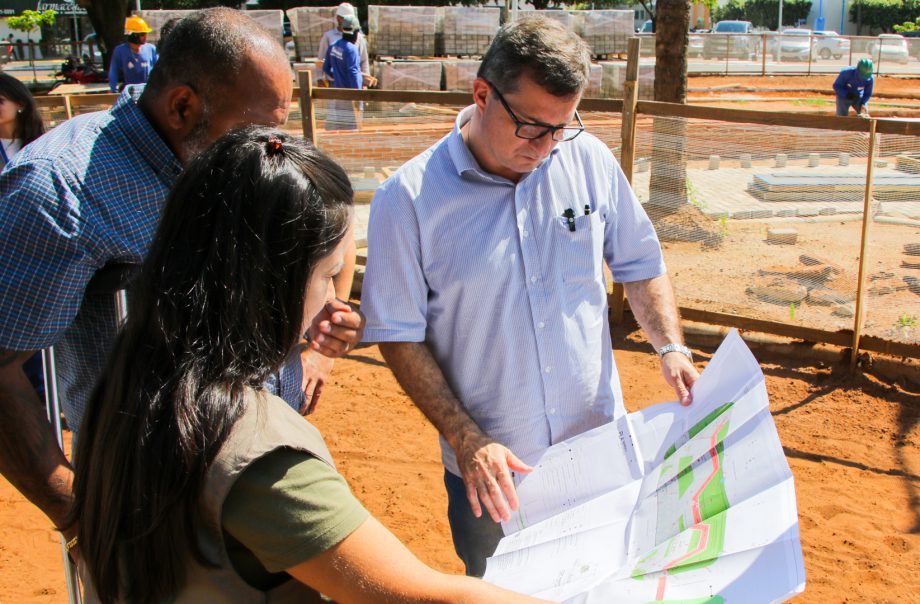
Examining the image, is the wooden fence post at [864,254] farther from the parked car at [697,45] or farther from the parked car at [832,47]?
the parked car at [832,47]

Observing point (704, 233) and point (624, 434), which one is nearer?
point (624, 434)

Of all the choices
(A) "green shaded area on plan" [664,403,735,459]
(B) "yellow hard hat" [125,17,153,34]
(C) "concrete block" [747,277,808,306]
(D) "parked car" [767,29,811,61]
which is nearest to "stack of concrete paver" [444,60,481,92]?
(B) "yellow hard hat" [125,17,153,34]

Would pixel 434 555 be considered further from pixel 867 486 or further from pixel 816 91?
pixel 816 91

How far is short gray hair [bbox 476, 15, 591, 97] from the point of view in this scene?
2.24 metres

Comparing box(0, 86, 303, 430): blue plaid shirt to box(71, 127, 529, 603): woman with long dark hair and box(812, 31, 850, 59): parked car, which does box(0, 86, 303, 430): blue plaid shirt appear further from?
box(812, 31, 850, 59): parked car

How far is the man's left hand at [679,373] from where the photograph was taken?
7.75 ft

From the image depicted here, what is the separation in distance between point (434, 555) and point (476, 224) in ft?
7.78

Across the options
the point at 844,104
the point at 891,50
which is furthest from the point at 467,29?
the point at 891,50

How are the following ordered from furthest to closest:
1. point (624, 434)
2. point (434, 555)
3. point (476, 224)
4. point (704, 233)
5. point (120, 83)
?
point (120, 83) < point (704, 233) < point (434, 555) < point (476, 224) < point (624, 434)

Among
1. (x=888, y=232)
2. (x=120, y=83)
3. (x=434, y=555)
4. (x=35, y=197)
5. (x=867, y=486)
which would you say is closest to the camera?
(x=35, y=197)

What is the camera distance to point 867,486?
190 inches

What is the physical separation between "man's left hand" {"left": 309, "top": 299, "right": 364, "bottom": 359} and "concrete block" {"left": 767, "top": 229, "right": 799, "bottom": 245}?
5512 millimetres

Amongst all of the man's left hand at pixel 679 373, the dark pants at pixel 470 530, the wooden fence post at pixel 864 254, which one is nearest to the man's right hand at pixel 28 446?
the dark pants at pixel 470 530

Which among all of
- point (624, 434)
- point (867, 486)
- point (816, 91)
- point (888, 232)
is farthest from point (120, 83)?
point (816, 91)
